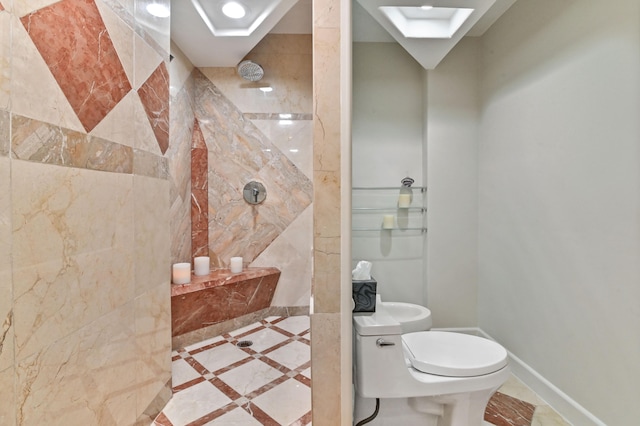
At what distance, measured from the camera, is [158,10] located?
61.2 inches

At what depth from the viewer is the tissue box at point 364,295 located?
4.74 feet

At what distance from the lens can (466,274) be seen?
2400 millimetres

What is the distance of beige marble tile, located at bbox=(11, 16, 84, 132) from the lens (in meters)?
0.81

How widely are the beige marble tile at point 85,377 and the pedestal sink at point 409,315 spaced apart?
4.99ft

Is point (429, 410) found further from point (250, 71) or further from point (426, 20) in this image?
point (250, 71)

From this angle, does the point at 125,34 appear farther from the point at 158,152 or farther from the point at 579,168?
the point at 579,168

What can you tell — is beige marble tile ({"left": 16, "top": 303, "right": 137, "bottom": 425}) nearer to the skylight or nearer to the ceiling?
the ceiling

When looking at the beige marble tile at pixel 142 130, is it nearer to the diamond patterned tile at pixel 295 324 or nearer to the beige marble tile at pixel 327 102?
the beige marble tile at pixel 327 102

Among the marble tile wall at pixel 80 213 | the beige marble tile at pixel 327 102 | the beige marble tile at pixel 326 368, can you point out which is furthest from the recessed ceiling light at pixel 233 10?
the beige marble tile at pixel 326 368

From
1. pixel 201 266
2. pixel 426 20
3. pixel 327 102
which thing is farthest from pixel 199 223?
pixel 426 20

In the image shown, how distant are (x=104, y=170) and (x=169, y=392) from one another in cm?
131

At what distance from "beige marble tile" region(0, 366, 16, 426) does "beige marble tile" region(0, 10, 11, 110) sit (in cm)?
71

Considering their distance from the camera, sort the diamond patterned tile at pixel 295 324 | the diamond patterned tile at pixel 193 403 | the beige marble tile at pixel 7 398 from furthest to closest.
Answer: the diamond patterned tile at pixel 295 324, the diamond patterned tile at pixel 193 403, the beige marble tile at pixel 7 398

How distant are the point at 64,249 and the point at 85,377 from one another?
485 mm
